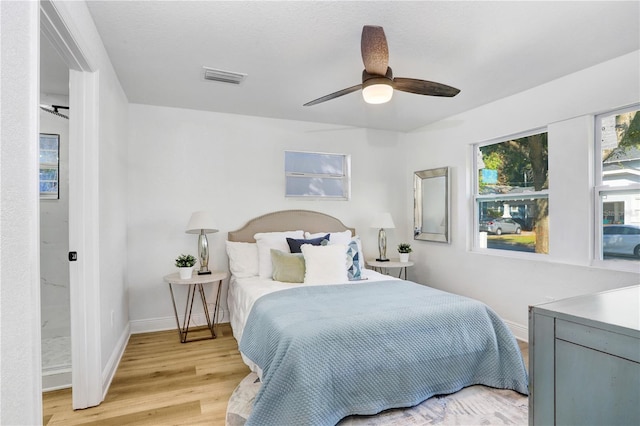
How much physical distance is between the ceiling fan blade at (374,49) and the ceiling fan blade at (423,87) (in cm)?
22

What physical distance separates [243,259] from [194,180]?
112 cm

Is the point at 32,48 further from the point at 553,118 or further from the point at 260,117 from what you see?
the point at 553,118

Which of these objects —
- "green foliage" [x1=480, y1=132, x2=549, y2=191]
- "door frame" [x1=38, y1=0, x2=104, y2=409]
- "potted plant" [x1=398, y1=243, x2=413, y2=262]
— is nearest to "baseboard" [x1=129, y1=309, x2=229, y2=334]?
"door frame" [x1=38, y1=0, x2=104, y2=409]

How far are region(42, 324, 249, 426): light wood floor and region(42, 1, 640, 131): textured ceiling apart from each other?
251cm

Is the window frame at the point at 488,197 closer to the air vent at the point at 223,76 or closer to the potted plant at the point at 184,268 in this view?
the air vent at the point at 223,76

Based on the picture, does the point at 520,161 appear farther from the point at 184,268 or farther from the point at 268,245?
the point at 184,268

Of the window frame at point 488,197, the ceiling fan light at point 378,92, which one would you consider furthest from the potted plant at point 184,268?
the window frame at point 488,197

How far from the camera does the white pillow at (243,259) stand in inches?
141

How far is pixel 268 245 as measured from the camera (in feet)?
11.8

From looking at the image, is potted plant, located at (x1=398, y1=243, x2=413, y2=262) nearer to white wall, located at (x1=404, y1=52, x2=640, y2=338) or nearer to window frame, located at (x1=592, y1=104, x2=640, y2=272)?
white wall, located at (x1=404, y1=52, x2=640, y2=338)

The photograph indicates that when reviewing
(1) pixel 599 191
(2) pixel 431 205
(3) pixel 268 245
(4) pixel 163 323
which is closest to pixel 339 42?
(3) pixel 268 245

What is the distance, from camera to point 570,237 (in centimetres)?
288

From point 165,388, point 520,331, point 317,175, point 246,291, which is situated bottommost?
point 165,388

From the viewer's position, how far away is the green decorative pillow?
3162mm
